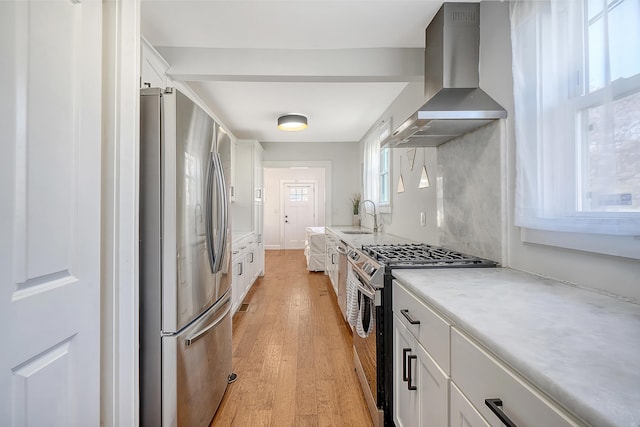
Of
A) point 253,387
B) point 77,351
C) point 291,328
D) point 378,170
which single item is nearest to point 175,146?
point 77,351

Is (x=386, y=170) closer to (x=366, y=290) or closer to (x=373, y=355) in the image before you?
(x=366, y=290)

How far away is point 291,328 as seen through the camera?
2.68 meters

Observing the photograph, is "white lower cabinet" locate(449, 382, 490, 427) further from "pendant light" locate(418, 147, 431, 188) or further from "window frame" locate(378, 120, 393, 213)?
"window frame" locate(378, 120, 393, 213)

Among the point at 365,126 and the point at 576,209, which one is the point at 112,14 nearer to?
the point at 576,209

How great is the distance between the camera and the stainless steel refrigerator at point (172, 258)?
3.87ft

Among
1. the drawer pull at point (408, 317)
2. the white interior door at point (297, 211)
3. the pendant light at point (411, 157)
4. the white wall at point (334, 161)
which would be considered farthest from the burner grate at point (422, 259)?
the white interior door at point (297, 211)

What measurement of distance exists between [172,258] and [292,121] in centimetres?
273

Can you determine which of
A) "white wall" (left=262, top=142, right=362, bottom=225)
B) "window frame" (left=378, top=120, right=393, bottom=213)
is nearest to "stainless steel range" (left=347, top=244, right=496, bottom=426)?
"window frame" (left=378, top=120, right=393, bottom=213)

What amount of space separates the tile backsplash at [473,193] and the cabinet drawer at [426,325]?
0.62 metres

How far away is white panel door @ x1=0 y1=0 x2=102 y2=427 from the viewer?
0.65m

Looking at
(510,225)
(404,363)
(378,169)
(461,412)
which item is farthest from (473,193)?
(378,169)

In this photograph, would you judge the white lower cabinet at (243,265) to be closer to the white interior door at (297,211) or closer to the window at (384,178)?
the window at (384,178)

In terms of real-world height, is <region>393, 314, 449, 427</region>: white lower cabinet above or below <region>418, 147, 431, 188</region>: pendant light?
below

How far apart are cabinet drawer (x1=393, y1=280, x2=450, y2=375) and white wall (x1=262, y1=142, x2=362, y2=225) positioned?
13.1ft
